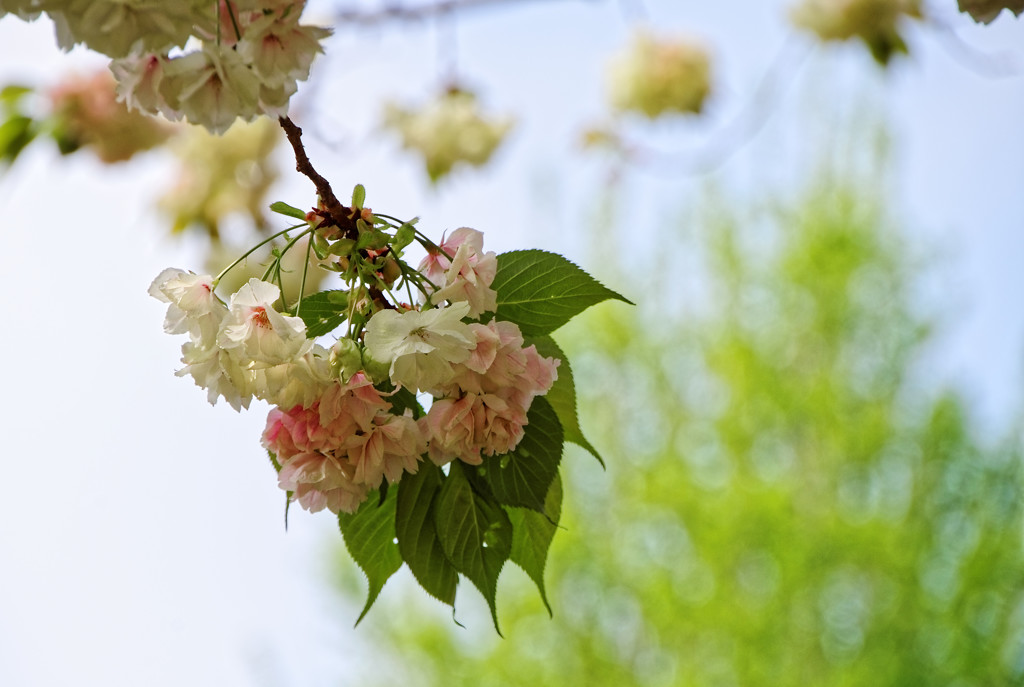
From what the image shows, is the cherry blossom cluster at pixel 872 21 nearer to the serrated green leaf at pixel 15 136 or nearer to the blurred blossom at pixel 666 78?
the blurred blossom at pixel 666 78

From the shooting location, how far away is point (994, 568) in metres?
4.82

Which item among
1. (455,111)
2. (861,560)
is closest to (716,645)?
(861,560)

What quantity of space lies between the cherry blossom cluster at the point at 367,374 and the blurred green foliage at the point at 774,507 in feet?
14.4

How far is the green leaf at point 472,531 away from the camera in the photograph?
0.43 metres

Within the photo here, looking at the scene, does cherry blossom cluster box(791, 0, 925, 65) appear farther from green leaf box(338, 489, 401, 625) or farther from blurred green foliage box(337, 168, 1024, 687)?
blurred green foliage box(337, 168, 1024, 687)

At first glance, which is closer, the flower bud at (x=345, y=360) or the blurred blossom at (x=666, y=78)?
the flower bud at (x=345, y=360)

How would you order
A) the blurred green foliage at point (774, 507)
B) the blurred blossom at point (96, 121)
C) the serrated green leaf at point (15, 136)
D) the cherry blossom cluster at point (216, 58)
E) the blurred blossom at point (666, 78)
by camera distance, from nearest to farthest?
the cherry blossom cluster at point (216, 58) → the serrated green leaf at point (15, 136) → the blurred blossom at point (96, 121) → the blurred blossom at point (666, 78) → the blurred green foliage at point (774, 507)

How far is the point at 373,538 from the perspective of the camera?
1.57ft

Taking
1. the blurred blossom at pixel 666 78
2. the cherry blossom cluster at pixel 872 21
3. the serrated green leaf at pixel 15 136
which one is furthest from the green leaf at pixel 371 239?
the blurred blossom at pixel 666 78

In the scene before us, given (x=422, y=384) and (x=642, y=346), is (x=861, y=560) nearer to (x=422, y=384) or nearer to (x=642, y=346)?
(x=642, y=346)

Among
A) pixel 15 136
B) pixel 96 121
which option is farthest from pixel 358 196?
pixel 96 121

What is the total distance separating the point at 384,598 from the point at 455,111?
4.59 meters

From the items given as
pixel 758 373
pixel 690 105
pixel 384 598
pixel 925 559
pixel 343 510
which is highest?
pixel 758 373

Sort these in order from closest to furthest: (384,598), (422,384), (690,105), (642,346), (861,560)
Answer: (422,384)
(690,105)
(861,560)
(384,598)
(642,346)
